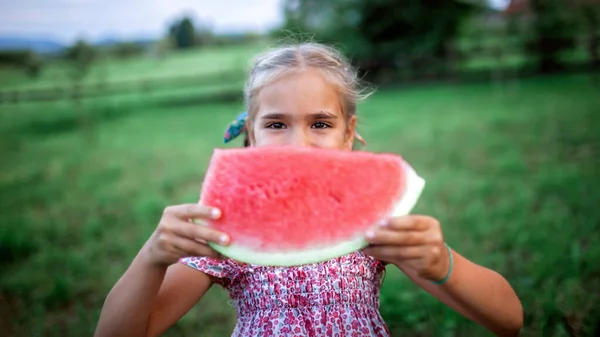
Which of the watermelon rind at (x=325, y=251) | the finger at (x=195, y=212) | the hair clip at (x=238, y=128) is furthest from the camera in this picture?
the hair clip at (x=238, y=128)

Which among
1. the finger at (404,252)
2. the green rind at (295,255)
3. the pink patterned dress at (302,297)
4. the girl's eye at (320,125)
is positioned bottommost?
the pink patterned dress at (302,297)

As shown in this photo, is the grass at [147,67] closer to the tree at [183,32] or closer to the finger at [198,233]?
the tree at [183,32]

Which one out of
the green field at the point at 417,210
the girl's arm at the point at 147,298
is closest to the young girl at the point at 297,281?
the girl's arm at the point at 147,298

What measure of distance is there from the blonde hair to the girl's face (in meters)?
0.03

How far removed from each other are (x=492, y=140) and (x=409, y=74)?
32.0ft

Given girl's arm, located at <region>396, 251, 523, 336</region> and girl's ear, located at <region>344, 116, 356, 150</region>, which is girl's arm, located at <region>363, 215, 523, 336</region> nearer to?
girl's arm, located at <region>396, 251, 523, 336</region>

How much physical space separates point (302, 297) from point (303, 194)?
37cm

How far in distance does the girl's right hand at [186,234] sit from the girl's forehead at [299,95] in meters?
0.46

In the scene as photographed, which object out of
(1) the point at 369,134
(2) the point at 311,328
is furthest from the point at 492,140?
(2) the point at 311,328

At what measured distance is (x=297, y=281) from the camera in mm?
1569

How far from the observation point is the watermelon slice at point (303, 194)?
1.35 metres

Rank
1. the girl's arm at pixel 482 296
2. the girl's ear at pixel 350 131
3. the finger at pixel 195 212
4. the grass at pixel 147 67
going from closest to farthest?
the finger at pixel 195 212
the girl's arm at pixel 482 296
the girl's ear at pixel 350 131
the grass at pixel 147 67

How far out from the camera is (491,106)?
9945 mm

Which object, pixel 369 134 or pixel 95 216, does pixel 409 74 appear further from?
pixel 95 216
